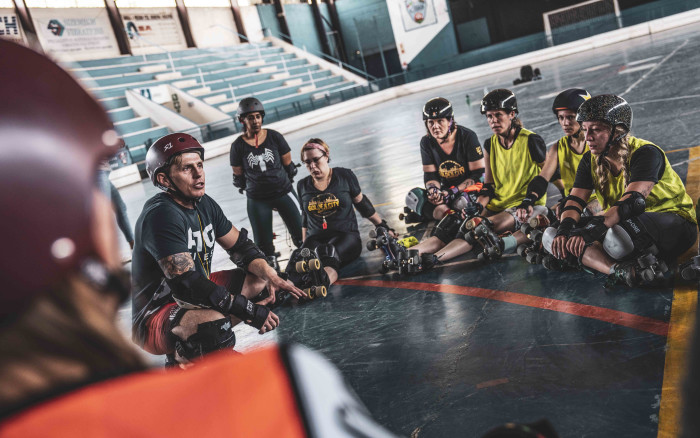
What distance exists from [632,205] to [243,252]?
103 inches

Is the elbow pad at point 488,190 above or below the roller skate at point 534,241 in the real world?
above

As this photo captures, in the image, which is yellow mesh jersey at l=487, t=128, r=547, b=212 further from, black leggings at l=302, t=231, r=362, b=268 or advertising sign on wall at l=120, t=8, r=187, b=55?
advertising sign on wall at l=120, t=8, r=187, b=55

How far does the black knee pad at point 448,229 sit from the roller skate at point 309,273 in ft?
3.66

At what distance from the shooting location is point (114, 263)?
0.72 m

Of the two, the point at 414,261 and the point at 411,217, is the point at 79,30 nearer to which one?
the point at 411,217

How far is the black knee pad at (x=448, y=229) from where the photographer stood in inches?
202

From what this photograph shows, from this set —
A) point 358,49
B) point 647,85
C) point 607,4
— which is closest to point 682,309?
point 647,85

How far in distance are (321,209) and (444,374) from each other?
272 centimetres

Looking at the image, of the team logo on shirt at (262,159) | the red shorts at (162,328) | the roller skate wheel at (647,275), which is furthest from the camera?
the team logo on shirt at (262,159)

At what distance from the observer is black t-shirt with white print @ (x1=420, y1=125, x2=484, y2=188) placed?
586 centimetres

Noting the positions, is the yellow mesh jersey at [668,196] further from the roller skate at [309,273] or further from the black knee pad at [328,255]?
the black knee pad at [328,255]

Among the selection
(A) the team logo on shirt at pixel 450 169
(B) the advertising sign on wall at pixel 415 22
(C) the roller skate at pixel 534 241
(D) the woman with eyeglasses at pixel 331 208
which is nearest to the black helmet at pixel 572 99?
(C) the roller skate at pixel 534 241

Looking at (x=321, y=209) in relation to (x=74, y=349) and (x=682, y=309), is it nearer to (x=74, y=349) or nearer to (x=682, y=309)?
(x=682, y=309)

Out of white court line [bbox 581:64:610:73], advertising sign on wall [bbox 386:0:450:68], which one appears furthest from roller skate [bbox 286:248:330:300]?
advertising sign on wall [bbox 386:0:450:68]
